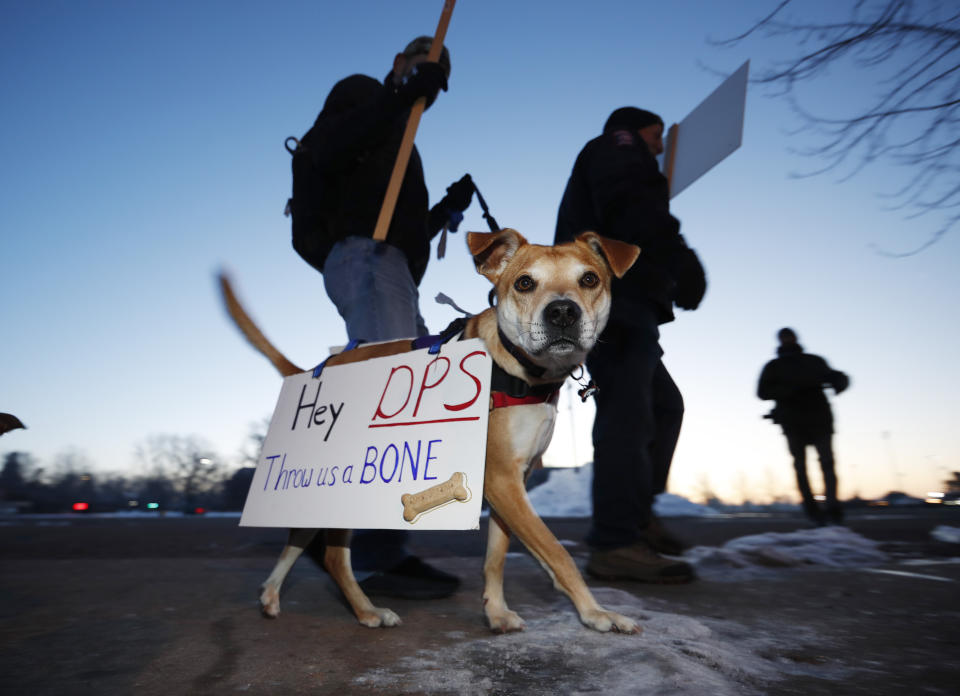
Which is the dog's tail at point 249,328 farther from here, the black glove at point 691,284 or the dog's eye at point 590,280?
the black glove at point 691,284

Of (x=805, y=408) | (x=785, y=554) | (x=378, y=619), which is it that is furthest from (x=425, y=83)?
(x=805, y=408)

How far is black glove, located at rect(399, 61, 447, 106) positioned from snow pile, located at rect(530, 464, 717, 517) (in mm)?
12140

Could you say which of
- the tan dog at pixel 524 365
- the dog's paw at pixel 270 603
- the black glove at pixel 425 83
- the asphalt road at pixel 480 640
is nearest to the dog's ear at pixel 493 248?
the tan dog at pixel 524 365

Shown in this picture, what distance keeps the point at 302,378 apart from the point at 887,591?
10.2 ft

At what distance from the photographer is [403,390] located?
232cm

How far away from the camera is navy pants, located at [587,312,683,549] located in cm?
316

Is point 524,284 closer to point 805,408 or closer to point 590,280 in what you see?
point 590,280

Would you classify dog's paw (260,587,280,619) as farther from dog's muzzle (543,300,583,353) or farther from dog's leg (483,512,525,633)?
dog's muzzle (543,300,583,353)

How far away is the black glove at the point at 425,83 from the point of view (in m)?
3.04

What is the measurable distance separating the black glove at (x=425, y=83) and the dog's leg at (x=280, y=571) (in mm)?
2290

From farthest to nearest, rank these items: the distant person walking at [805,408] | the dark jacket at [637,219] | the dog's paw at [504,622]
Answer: the distant person walking at [805,408], the dark jacket at [637,219], the dog's paw at [504,622]

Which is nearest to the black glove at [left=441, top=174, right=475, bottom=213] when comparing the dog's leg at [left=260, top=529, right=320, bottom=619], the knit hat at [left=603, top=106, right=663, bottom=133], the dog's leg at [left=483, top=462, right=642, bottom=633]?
the knit hat at [left=603, top=106, right=663, bottom=133]

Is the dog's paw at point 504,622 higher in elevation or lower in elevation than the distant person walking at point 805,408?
lower

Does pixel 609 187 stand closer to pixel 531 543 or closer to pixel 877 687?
pixel 531 543
